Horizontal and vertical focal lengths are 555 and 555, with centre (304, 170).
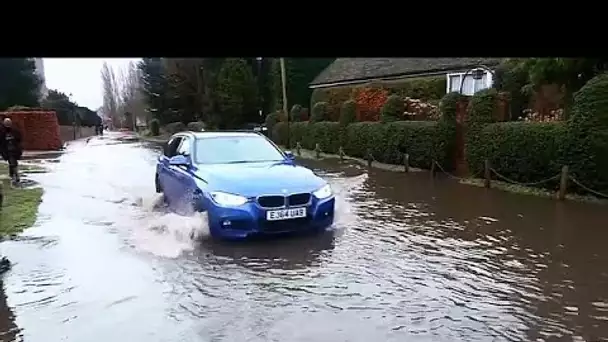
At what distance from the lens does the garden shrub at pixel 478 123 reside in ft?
48.7

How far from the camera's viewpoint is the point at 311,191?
7.70 meters

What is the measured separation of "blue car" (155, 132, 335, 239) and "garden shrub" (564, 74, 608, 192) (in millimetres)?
6191

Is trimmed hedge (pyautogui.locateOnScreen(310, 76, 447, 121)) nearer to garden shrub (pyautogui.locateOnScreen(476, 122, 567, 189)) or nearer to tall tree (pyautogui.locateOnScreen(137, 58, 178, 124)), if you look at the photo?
garden shrub (pyautogui.locateOnScreen(476, 122, 567, 189))

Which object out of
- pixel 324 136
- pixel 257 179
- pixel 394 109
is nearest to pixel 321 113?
pixel 324 136

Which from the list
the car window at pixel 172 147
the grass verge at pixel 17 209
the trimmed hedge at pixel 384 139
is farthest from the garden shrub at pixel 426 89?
the grass verge at pixel 17 209

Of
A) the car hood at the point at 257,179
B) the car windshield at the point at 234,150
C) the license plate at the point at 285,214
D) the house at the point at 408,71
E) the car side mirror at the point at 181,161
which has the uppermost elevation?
the house at the point at 408,71

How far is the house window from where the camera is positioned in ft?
78.1

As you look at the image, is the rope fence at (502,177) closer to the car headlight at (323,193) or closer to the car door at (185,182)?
the car headlight at (323,193)

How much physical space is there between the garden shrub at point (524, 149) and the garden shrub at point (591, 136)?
415 millimetres

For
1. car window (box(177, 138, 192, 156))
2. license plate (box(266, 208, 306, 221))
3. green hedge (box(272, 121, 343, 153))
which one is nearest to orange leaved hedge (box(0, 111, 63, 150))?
green hedge (box(272, 121, 343, 153))
